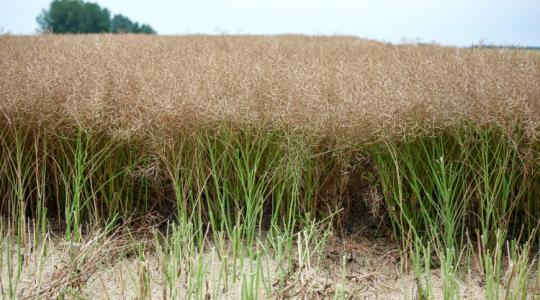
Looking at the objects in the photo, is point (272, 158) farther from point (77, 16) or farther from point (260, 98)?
point (77, 16)

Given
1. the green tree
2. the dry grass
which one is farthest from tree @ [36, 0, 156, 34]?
the dry grass

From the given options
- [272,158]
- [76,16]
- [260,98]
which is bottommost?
[272,158]

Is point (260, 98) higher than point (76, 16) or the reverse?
the reverse

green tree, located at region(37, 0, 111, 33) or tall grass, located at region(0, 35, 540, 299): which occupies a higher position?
green tree, located at region(37, 0, 111, 33)

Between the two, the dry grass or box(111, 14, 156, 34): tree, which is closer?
the dry grass

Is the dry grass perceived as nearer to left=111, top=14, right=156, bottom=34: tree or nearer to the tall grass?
the tall grass

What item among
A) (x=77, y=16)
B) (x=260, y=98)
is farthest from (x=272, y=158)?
(x=77, y=16)

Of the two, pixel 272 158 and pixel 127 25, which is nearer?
pixel 272 158

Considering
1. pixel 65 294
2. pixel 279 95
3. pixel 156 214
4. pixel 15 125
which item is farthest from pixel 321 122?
pixel 15 125

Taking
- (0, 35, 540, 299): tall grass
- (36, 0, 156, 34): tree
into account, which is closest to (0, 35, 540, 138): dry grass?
(0, 35, 540, 299): tall grass

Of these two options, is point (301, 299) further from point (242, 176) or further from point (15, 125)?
point (15, 125)

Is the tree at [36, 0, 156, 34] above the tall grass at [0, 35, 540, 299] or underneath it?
above

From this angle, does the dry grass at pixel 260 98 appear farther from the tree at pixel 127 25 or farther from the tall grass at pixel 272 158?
the tree at pixel 127 25

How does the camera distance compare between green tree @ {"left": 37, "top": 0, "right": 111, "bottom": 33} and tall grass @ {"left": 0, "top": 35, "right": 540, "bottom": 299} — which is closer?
tall grass @ {"left": 0, "top": 35, "right": 540, "bottom": 299}
